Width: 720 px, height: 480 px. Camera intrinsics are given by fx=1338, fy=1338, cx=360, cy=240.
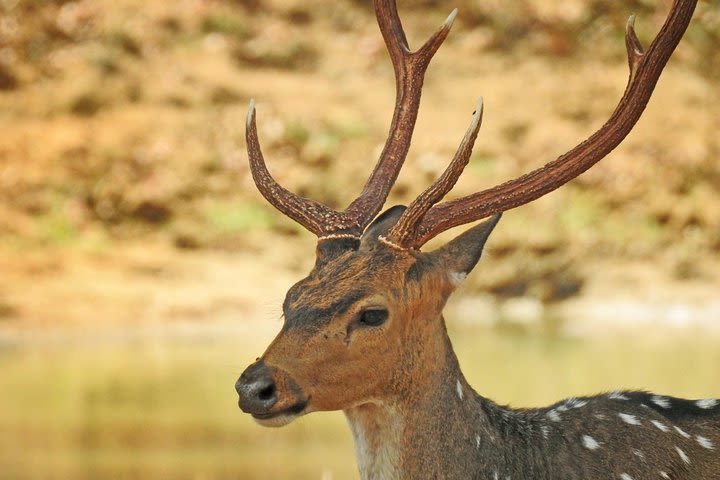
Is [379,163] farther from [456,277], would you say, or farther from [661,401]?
[661,401]

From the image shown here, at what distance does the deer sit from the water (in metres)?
3.82

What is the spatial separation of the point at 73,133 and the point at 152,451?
7.79 m

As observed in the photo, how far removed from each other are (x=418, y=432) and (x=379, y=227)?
629 millimetres

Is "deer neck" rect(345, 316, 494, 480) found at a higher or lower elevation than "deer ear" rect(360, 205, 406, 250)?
lower

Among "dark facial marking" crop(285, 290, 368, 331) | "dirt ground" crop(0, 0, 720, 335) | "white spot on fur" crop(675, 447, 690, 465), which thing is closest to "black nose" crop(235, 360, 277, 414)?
"dark facial marking" crop(285, 290, 368, 331)

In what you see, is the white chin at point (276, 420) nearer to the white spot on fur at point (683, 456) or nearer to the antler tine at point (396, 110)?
the antler tine at point (396, 110)

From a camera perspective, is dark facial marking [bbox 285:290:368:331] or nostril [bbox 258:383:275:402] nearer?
nostril [bbox 258:383:275:402]

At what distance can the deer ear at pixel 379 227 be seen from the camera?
3871 mm

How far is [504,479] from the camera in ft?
12.7

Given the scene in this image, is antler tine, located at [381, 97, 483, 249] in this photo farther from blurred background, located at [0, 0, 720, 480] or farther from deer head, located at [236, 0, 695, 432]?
blurred background, located at [0, 0, 720, 480]

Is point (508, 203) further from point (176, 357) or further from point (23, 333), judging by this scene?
point (23, 333)

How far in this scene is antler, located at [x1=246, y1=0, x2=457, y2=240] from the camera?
3994mm

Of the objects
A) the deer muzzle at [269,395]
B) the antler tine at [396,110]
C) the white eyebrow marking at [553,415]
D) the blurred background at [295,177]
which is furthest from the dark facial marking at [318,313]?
the blurred background at [295,177]

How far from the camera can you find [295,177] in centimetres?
1517
